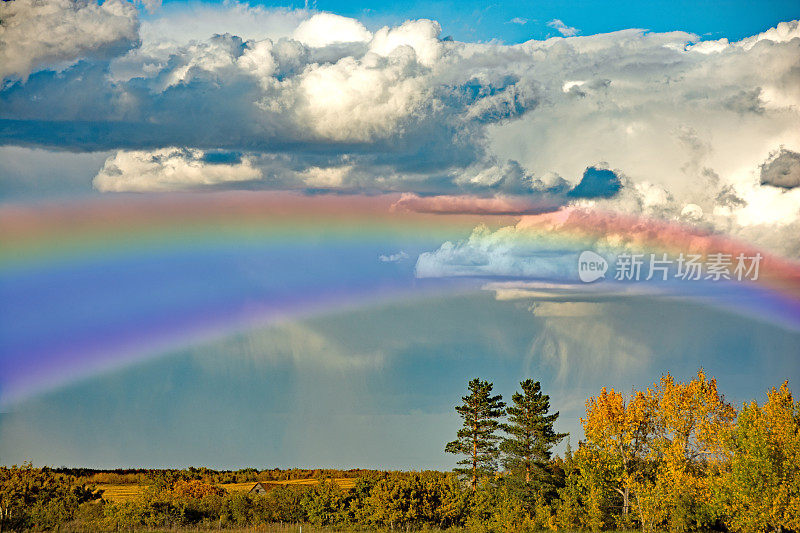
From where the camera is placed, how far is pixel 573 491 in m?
80.3

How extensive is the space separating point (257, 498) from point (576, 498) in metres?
29.0

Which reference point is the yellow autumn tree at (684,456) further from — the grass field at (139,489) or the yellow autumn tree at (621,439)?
the grass field at (139,489)

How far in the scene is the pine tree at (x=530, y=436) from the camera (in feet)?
281

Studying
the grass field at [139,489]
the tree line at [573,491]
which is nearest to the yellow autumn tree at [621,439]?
the tree line at [573,491]

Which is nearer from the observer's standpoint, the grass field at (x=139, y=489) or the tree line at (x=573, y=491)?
the tree line at (x=573, y=491)

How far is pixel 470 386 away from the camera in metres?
93.2

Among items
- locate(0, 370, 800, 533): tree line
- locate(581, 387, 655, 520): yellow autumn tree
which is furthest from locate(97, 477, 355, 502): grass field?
locate(581, 387, 655, 520): yellow autumn tree

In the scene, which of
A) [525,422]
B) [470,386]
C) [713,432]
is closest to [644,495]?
[713,432]

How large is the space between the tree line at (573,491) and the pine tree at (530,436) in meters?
0.20

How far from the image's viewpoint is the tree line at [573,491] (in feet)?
208

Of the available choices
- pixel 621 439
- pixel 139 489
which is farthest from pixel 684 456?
pixel 139 489

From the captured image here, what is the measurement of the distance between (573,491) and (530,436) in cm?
905

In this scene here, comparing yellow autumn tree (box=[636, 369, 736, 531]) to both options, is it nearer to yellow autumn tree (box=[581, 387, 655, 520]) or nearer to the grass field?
yellow autumn tree (box=[581, 387, 655, 520])

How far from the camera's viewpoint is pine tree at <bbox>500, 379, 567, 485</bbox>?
281 feet
